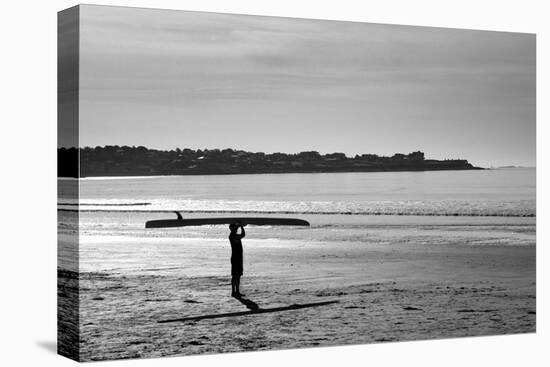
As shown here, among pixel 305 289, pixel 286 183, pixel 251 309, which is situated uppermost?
pixel 286 183

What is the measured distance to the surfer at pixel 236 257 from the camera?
11906mm

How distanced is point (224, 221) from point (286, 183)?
0.83 meters

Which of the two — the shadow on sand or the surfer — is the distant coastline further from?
the shadow on sand

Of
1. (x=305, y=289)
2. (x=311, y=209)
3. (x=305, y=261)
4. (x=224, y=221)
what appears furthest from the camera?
(x=311, y=209)

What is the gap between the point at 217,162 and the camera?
1198 cm

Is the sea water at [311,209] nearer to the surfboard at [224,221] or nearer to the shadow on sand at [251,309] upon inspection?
the surfboard at [224,221]

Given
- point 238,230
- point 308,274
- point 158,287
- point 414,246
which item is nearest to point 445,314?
point 414,246

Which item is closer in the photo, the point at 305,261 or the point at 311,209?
the point at 305,261

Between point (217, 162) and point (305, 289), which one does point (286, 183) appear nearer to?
point (217, 162)

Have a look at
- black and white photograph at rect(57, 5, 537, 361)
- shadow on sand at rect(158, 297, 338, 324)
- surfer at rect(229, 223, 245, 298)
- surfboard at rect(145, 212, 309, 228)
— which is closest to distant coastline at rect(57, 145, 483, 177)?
black and white photograph at rect(57, 5, 537, 361)

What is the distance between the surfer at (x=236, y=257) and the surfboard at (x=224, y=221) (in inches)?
2.9

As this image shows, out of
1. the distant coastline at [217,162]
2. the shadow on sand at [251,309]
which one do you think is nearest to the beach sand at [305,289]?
the shadow on sand at [251,309]

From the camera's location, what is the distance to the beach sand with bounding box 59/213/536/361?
445 inches

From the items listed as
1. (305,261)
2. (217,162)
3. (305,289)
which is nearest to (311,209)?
(305,261)
